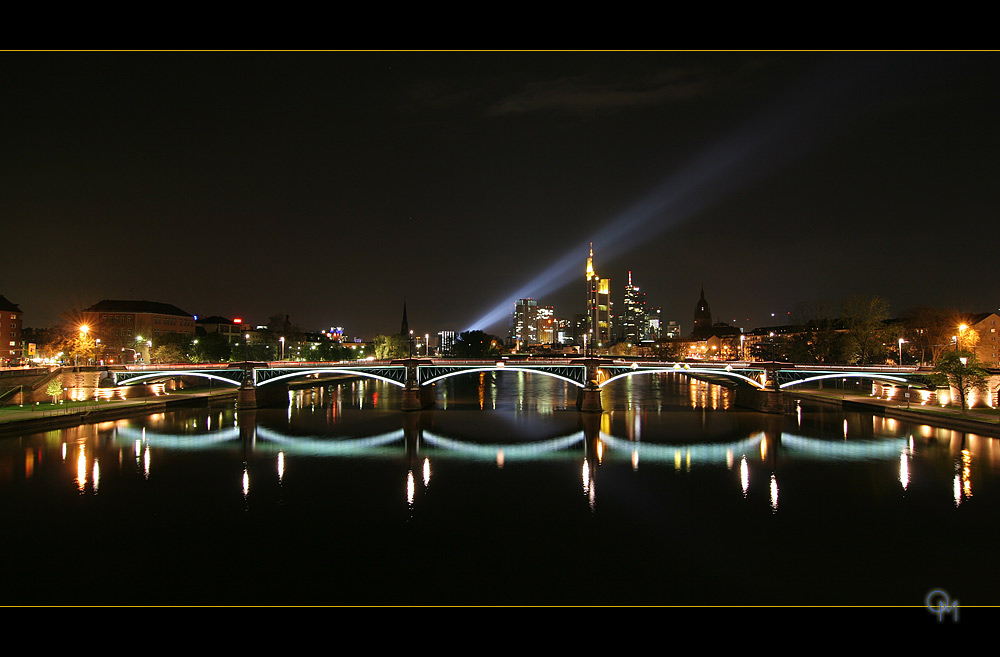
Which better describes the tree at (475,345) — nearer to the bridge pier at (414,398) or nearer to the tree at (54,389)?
the bridge pier at (414,398)

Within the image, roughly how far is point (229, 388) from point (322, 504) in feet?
167

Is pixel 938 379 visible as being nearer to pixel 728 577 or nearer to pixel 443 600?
pixel 728 577

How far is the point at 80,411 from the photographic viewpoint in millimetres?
43969

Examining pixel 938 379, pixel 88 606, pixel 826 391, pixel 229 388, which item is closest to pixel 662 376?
pixel 826 391

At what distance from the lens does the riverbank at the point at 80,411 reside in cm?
3831

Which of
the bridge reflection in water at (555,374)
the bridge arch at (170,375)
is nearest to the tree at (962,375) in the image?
the bridge reflection in water at (555,374)

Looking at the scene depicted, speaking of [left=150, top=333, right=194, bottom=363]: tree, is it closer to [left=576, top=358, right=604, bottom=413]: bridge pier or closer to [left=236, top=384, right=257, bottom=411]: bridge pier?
[left=236, top=384, right=257, bottom=411]: bridge pier

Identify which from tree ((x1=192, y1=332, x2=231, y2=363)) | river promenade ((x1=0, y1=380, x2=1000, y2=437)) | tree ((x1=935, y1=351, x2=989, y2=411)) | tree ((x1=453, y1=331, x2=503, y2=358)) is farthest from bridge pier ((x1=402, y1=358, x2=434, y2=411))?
tree ((x1=453, y1=331, x2=503, y2=358))

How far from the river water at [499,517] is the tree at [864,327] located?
31.8m

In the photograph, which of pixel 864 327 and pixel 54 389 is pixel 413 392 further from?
pixel 864 327

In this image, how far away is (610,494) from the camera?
2538 cm

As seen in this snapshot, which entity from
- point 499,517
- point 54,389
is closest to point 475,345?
point 54,389

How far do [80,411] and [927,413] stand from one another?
6485 cm

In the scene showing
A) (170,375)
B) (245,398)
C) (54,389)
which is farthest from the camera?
(170,375)
